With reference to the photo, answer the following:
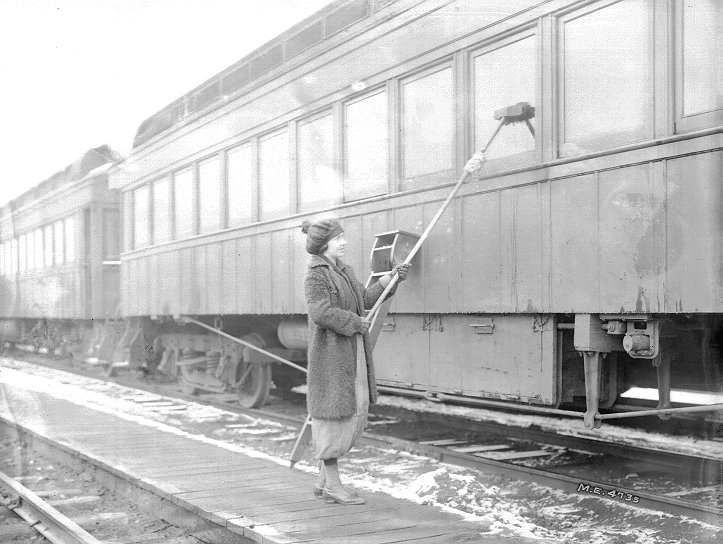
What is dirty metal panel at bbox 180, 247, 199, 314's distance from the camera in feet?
33.0

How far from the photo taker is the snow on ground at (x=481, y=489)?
4531 mm

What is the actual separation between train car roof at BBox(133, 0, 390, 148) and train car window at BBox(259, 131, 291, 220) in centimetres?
71

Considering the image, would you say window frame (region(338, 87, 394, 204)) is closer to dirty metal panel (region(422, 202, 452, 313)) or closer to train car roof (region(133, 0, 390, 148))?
dirty metal panel (region(422, 202, 452, 313))

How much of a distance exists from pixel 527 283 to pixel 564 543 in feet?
6.45

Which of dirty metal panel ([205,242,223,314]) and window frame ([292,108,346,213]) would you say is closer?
window frame ([292,108,346,213])

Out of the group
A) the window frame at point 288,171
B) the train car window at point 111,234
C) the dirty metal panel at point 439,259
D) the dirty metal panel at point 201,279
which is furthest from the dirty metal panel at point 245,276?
the train car window at point 111,234

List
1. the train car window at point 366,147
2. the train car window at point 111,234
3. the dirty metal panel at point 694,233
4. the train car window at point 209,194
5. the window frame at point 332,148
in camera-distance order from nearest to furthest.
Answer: the dirty metal panel at point 694,233, the train car window at point 366,147, the window frame at point 332,148, the train car window at point 209,194, the train car window at point 111,234

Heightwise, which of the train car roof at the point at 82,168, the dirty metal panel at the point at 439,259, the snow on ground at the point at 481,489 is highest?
the train car roof at the point at 82,168

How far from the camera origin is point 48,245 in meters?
16.2

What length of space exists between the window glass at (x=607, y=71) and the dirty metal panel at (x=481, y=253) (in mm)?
787

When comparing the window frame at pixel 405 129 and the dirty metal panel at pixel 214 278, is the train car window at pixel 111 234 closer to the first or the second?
the dirty metal panel at pixel 214 278

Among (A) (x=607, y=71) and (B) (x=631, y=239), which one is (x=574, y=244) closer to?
(B) (x=631, y=239)

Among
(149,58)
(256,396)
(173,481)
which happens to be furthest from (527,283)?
(256,396)

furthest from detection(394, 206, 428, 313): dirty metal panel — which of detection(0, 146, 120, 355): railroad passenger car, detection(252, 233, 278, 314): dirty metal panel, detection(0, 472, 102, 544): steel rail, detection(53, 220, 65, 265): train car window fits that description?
detection(53, 220, 65, 265): train car window
